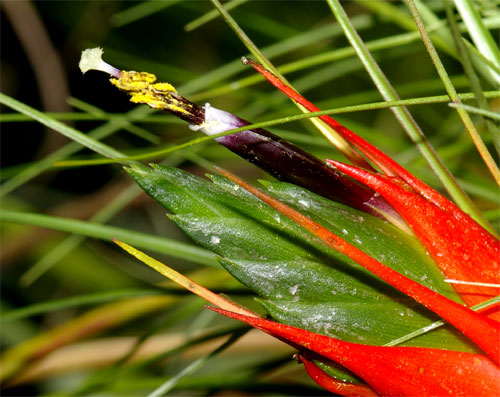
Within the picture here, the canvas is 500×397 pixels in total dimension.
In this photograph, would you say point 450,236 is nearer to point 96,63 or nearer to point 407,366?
point 407,366

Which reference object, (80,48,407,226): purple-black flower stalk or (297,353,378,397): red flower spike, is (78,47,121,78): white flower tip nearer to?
(80,48,407,226): purple-black flower stalk

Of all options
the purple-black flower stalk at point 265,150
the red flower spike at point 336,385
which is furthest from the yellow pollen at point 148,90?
the red flower spike at point 336,385

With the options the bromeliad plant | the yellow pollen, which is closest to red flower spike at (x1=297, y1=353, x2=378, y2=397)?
the bromeliad plant

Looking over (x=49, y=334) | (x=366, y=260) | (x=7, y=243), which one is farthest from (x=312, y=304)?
(x=7, y=243)

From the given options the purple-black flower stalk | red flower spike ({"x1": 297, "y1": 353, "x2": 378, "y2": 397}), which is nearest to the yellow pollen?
the purple-black flower stalk

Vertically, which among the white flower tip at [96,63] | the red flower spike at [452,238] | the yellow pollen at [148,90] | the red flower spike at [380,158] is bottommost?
the red flower spike at [452,238]

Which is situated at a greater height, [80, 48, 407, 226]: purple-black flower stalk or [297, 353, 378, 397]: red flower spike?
[80, 48, 407, 226]: purple-black flower stalk

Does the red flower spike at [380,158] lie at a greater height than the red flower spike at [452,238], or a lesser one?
greater

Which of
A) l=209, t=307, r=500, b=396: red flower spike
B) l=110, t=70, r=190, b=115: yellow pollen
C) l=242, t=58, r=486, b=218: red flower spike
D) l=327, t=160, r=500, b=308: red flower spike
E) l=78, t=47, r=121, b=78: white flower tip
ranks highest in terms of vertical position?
l=78, t=47, r=121, b=78: white flower tip

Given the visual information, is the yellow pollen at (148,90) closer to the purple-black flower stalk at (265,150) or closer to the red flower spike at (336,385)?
the purple-black flower stalk at (265,150)

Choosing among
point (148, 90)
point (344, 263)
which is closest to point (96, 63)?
point (148, 90)
